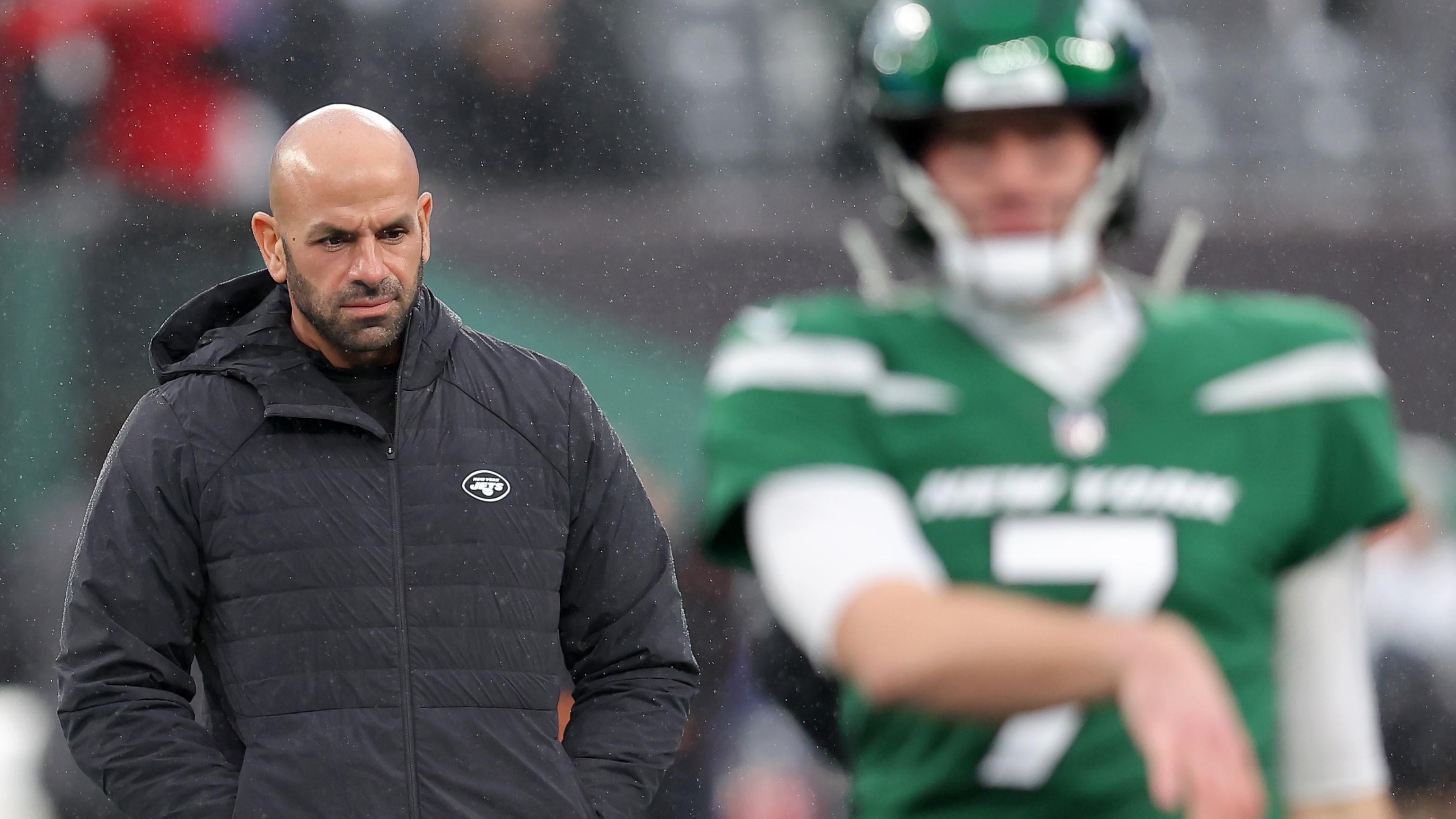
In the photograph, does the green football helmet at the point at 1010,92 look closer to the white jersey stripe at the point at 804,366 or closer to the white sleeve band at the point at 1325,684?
the white jersey stripe at the point at 804,366

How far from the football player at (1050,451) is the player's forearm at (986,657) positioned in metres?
0.07

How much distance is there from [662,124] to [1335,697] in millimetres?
5392

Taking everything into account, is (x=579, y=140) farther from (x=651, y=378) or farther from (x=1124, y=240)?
(x=1124, y=240)

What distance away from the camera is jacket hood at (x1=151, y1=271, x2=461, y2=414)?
2.73 meters

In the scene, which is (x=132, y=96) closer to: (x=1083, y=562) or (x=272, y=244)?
(x=272, y=244)

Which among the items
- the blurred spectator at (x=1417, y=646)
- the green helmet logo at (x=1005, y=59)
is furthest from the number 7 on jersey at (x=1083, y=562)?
the blurred spectator at (x=1417, y=646)

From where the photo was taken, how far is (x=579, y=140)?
646 cm

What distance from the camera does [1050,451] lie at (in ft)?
4.82

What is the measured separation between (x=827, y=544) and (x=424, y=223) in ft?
5.21

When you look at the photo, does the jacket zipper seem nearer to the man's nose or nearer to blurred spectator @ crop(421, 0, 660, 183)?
the man's nose

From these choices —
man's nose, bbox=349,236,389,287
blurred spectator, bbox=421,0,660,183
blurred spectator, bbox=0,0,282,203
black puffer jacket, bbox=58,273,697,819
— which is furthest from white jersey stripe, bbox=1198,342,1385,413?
blurred spectator, bbox=421,0,660,183

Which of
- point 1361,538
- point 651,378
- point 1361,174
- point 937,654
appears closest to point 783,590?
point 937,654

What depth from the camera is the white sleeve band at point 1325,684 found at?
1.50 meters

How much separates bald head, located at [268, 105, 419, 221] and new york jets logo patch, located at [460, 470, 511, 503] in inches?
15.7
